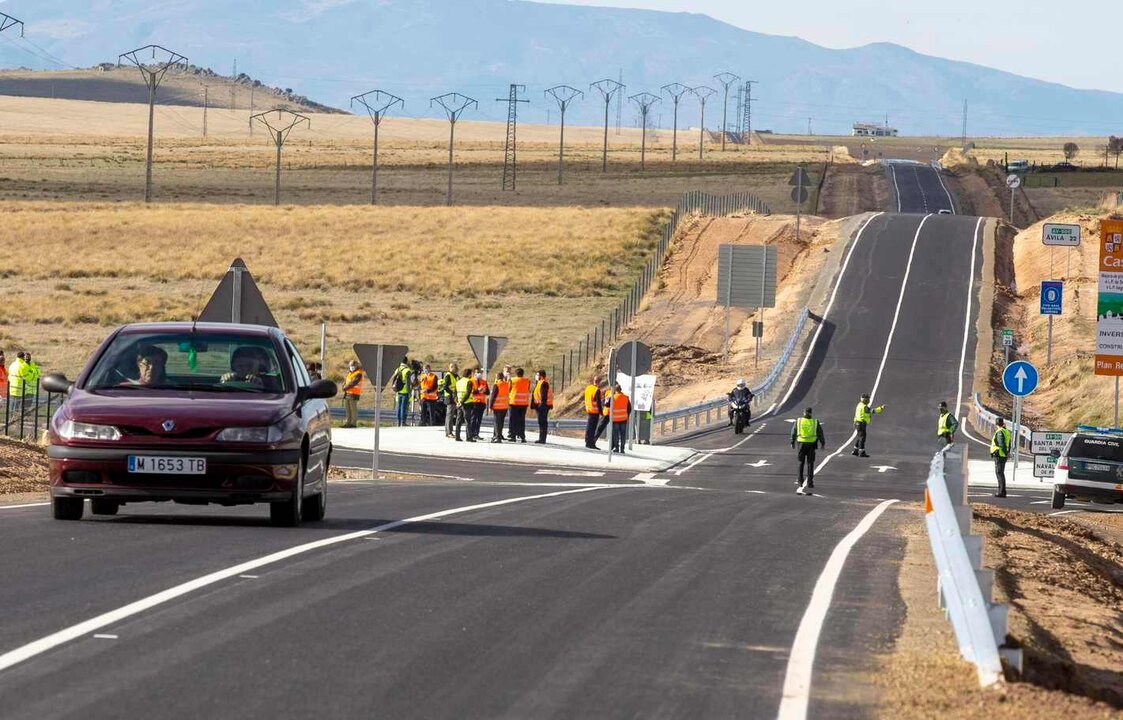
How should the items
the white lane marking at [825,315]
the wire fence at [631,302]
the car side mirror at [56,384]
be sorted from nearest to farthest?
the car side mirror at [56,384] → the white lane marking at [825,315] → the wire fence at [631,302]

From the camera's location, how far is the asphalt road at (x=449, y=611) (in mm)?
7867

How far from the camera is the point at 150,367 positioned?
14773 millimetres

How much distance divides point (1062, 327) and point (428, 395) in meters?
29.8

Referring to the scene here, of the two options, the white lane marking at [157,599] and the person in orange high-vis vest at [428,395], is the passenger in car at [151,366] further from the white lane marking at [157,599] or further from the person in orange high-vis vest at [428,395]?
the person in orange high-vis vest at [428,395]

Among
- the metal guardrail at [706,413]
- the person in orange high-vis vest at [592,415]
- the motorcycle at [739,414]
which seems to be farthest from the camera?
the metal guardrail at [706,413]

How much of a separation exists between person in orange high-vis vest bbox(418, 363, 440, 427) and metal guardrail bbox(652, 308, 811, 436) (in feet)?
18.0

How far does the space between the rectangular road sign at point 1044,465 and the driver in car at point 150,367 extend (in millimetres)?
24732

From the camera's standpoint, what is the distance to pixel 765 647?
9516mm

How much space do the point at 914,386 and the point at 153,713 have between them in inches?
2086

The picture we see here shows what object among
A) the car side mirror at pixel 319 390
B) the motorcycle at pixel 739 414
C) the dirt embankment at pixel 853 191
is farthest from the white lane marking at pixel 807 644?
the dirt embankment at pixel 853 191

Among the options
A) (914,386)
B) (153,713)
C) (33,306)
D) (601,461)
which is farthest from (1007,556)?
(33,306)

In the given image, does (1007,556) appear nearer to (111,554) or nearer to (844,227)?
(111,554)

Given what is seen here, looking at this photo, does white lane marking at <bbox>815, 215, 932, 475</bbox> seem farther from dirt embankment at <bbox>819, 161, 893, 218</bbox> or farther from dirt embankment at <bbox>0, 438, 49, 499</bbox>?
dirt embankment at <bbox>819, 161, 893, 218</bbox>

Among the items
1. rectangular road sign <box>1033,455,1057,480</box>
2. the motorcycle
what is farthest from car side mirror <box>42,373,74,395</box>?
the motorcycle
